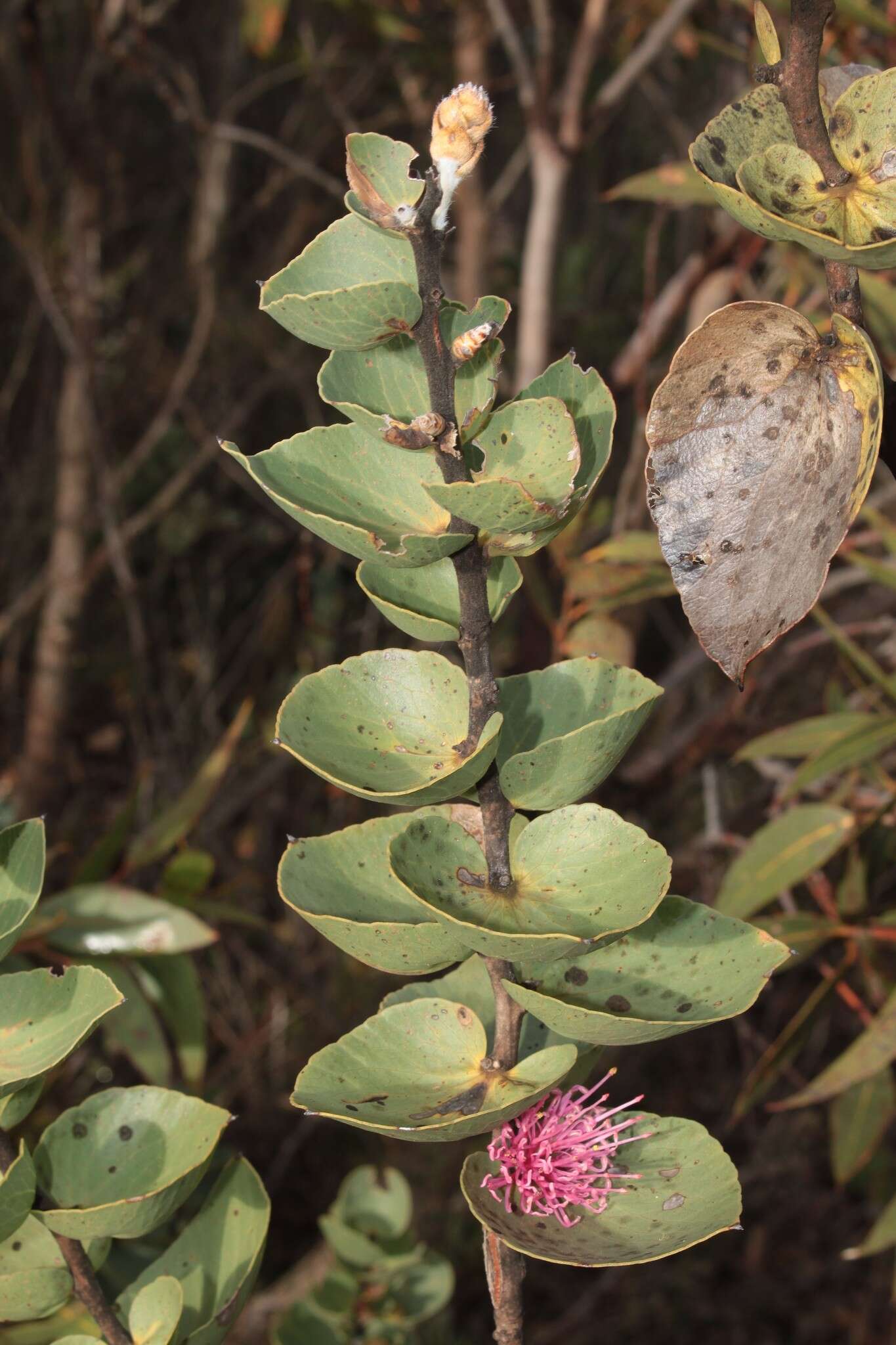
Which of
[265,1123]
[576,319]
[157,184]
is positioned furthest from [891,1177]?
[157,184]

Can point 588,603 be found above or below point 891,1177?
above

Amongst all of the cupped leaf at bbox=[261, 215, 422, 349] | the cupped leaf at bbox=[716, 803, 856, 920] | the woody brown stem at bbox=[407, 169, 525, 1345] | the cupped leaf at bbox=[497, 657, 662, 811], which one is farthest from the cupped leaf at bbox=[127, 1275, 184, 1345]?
the cupped leaf at bbox=[716, 803, 856, 920]

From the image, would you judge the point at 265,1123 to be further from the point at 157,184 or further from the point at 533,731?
the point at 157,184

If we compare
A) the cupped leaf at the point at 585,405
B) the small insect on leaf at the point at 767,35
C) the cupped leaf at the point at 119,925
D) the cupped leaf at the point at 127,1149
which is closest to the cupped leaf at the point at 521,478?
the cupped leaf at the point at 585,405

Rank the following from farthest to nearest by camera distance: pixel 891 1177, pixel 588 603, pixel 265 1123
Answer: pixel 265 1123 → pixel 891 1177 → pixel 588 603

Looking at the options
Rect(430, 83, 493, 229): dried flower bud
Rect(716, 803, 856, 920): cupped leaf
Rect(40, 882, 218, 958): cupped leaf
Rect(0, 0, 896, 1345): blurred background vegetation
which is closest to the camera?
Rect(430, 83, 493, 229): dried flower bud

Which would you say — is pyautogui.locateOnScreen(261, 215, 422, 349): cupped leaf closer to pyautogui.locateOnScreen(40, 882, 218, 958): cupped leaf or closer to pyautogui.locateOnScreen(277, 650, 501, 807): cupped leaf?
pyautogui.locateOnScreen(277, 650, 501, 807): cupped leaf

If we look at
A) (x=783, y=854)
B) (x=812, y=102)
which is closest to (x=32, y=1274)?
(x=812, y=102)
